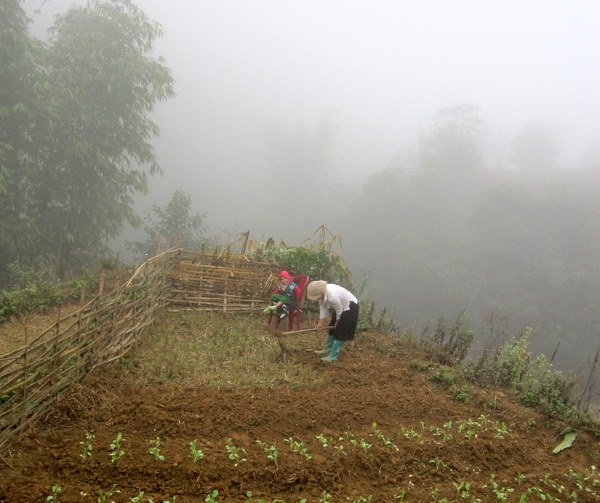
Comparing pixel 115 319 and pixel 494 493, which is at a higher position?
pixel 115 319

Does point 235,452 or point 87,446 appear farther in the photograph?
point 235,452

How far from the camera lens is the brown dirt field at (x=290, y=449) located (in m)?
3.21

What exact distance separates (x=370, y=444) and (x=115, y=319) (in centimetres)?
304

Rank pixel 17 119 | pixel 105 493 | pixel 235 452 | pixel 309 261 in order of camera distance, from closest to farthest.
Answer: pixel 105 493
pixel 235 452
pixel 309 261
pixel 17 119

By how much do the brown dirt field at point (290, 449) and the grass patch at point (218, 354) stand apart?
242mm

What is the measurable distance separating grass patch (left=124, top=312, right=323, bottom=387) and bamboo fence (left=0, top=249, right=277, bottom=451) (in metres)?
0.26

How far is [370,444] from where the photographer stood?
400 centimetres

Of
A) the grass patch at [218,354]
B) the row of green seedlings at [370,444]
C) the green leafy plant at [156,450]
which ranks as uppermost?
the green leafy plant at [156,450]

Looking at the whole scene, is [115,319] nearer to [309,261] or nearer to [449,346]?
[309,261]

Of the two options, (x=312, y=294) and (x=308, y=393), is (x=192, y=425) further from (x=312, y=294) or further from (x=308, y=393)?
(x=312, y=294)

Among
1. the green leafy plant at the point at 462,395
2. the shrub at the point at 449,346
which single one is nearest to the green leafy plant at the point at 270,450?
the green leafy plant at the point at 462,395

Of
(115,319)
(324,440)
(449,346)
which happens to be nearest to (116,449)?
(324,440)

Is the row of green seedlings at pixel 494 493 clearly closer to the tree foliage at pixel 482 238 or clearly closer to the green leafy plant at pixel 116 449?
the green leafy plant at pixel 116 449

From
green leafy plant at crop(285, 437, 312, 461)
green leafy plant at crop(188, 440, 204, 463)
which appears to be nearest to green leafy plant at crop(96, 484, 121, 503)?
green leafy plant at crop(188, 440, 204, 463)
